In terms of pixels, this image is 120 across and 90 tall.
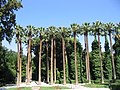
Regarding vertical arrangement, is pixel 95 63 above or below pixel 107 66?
above

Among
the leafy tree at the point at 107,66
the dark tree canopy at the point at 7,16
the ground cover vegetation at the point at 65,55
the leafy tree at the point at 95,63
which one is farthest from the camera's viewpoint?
the leafy tree at the point at 107,66

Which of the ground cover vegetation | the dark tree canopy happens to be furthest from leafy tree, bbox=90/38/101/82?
the dark tree canopy

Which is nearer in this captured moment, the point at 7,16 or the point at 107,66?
the point at 7,16

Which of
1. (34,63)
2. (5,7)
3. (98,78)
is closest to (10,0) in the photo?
(5,7)

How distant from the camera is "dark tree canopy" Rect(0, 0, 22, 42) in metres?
38.7

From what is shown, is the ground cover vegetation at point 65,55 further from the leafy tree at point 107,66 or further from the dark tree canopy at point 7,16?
the dark tree canopy at point 7,16

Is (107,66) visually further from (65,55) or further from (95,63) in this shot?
(65,55)

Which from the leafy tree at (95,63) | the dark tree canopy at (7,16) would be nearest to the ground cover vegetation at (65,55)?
the leafy tree at (95,63)

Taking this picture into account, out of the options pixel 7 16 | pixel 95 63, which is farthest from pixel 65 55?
pixel 7 16

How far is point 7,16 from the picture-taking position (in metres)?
39.6

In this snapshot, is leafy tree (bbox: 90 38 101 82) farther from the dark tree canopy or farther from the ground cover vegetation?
the dark tree canopy

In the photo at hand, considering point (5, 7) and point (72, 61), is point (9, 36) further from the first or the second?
point (72, 61)

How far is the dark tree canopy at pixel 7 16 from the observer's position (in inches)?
1522

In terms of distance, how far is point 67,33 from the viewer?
69.6 metres
